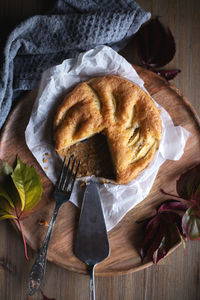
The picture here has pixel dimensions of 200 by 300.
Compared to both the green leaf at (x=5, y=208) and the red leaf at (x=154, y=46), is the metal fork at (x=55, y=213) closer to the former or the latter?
the green leaf at (x=5, y=208)

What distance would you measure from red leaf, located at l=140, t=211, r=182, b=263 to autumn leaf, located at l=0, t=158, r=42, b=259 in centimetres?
67

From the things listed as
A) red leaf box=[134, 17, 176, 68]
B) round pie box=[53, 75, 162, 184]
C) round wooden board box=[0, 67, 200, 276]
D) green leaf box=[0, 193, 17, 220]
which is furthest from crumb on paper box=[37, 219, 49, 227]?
red leaf box=[134, 17, 176, 68]

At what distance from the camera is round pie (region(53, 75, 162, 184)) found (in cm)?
170

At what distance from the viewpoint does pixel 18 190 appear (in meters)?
1.68

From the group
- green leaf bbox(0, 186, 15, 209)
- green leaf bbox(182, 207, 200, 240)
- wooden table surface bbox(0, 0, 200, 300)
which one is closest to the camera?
green leaf bbox(182, 207, 200, 240)

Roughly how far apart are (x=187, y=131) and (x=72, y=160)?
70cm

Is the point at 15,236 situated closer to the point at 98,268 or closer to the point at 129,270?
the point at 98,268

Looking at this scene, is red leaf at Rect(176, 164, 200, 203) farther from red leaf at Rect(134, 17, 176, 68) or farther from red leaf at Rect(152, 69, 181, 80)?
red leaf at Rect(134, 17, 176, 68)

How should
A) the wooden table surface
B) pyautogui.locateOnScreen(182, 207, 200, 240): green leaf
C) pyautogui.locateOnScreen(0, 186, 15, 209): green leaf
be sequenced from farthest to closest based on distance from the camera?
1. the wooden table surface
2. pyautogui.locateOnScreen(0, 186, 15, 209): green leaf
3. pyautogui.locateOnScreen(182, 207, 200, 240): green leaf

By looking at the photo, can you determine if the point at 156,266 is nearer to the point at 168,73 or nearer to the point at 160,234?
the point at 160,234

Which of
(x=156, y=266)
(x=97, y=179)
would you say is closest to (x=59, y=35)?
(x=97, y=179)

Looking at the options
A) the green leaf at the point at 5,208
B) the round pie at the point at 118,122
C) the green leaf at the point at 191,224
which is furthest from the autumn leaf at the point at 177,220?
the green leaf at the point at 5,208

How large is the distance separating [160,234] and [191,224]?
0.62ft

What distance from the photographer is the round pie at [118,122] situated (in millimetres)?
1699
